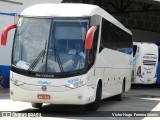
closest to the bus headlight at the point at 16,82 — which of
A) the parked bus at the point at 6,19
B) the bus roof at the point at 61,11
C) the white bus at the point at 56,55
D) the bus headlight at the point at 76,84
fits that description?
the white bus at the point at 56,55

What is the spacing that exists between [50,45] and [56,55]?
33cm

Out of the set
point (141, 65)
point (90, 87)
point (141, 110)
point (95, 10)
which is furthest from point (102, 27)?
Answer: point (141, 65)

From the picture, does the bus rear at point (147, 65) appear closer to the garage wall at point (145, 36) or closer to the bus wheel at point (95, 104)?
the bus wheel at point (95, 104)

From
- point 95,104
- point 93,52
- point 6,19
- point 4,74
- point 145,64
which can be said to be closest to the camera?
point 93,52

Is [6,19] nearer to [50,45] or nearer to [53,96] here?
[50,45]

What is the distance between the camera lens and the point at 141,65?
27.0 meters

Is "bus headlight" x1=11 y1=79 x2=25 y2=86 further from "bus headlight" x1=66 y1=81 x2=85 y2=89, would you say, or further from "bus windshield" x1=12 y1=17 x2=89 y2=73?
"bus headlight" x1=66 y1=81 x2=85 y2=89

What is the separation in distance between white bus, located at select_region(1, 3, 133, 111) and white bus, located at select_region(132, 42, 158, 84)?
14.1m

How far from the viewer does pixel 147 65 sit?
27156 millimetres

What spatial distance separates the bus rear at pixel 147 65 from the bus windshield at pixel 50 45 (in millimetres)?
15202

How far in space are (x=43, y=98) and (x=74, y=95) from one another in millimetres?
805

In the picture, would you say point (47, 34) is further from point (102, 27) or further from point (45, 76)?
point (102, 27)

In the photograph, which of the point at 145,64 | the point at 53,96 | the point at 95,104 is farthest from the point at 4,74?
the point at 53,96

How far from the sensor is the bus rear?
88.5ft
